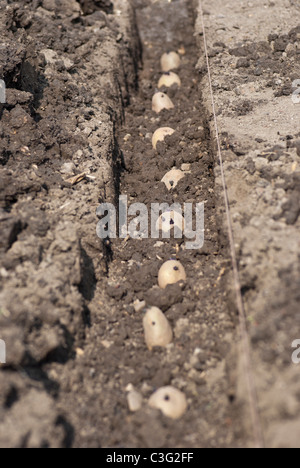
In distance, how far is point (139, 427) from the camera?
152 inches

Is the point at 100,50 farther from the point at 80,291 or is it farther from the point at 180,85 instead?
the point at 80,291

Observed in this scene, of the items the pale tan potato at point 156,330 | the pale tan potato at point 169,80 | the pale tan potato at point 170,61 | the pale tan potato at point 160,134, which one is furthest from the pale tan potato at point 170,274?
the pale tan potato at point 170,61

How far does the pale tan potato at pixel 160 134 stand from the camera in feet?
20.9

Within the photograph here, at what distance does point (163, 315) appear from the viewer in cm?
446

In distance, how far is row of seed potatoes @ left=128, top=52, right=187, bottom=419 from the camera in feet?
12.7

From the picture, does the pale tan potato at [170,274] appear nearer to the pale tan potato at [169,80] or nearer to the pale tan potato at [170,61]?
the pale tan potato at [169,80]

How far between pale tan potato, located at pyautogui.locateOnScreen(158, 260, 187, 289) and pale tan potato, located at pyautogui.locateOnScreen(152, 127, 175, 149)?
81.8 inches

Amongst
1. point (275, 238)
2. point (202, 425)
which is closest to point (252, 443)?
point (202, 425)

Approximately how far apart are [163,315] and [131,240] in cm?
120

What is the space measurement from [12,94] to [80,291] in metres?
2.36

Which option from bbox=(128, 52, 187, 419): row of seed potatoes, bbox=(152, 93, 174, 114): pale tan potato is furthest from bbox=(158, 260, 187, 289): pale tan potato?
bbox=(152, 93, 174, 114): pale tan potato

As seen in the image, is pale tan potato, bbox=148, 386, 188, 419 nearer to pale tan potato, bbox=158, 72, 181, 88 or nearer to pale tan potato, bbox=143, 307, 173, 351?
pale tan potato, bbox=143, 307, 173, 351

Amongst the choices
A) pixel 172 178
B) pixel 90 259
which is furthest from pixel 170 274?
pixel 172 178

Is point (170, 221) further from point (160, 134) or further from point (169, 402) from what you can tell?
point (169, 402)
